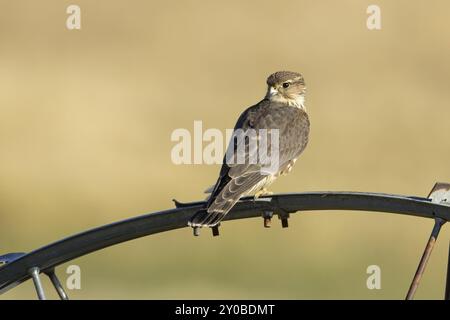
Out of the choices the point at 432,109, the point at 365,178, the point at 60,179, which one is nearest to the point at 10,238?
the point at 60,179

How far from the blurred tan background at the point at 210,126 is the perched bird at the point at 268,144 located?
4.98 meters

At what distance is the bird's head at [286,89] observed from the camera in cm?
1327

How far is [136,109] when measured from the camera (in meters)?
23.5

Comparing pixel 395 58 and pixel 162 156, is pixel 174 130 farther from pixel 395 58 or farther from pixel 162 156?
pixel 395 58

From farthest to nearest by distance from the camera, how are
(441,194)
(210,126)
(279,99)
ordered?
(210,126) → (279,99) → (441,194)

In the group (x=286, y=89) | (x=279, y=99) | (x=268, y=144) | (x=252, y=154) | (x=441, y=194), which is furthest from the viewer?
(x=286, y=89)

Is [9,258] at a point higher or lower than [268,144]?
lower

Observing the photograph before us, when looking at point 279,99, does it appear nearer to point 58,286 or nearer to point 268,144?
point 268,144

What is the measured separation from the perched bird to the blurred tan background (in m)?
4.98

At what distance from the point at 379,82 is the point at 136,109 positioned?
12.7ft

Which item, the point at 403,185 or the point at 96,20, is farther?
the point at 96,20

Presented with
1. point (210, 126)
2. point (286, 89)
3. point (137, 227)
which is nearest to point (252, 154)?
point (286, 89)

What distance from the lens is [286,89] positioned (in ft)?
43.7

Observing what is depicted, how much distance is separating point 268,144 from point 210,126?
8.75 m
